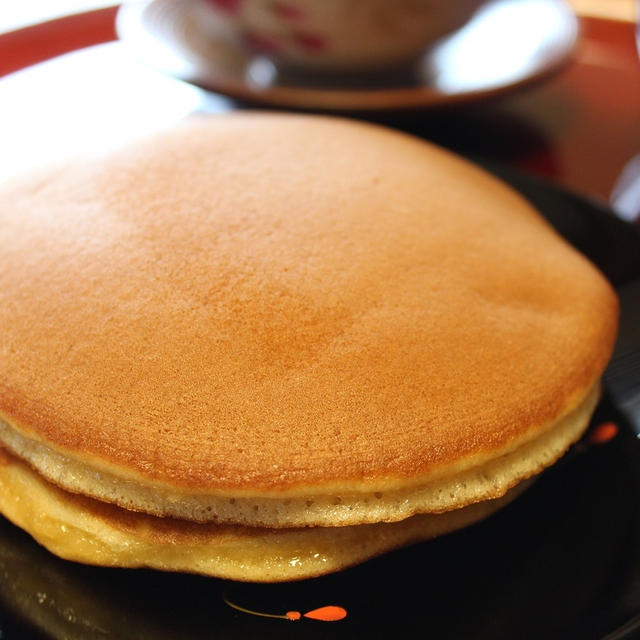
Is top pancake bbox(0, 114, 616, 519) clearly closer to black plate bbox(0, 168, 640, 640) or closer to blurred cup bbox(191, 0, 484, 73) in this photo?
black plate bbox(0, 168, 640, 640)

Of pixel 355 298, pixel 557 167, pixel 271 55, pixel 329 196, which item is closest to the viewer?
pixel 355 298

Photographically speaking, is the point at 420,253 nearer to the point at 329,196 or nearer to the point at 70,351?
the point at 329,196

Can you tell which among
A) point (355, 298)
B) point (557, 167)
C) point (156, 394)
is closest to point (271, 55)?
point (557, 167)

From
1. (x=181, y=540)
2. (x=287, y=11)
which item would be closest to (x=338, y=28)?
(x=287, y=11)

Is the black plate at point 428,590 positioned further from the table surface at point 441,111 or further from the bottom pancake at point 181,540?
the table surface at point 441,111

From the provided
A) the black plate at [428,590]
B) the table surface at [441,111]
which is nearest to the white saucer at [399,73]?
the table surface at [441,111]
